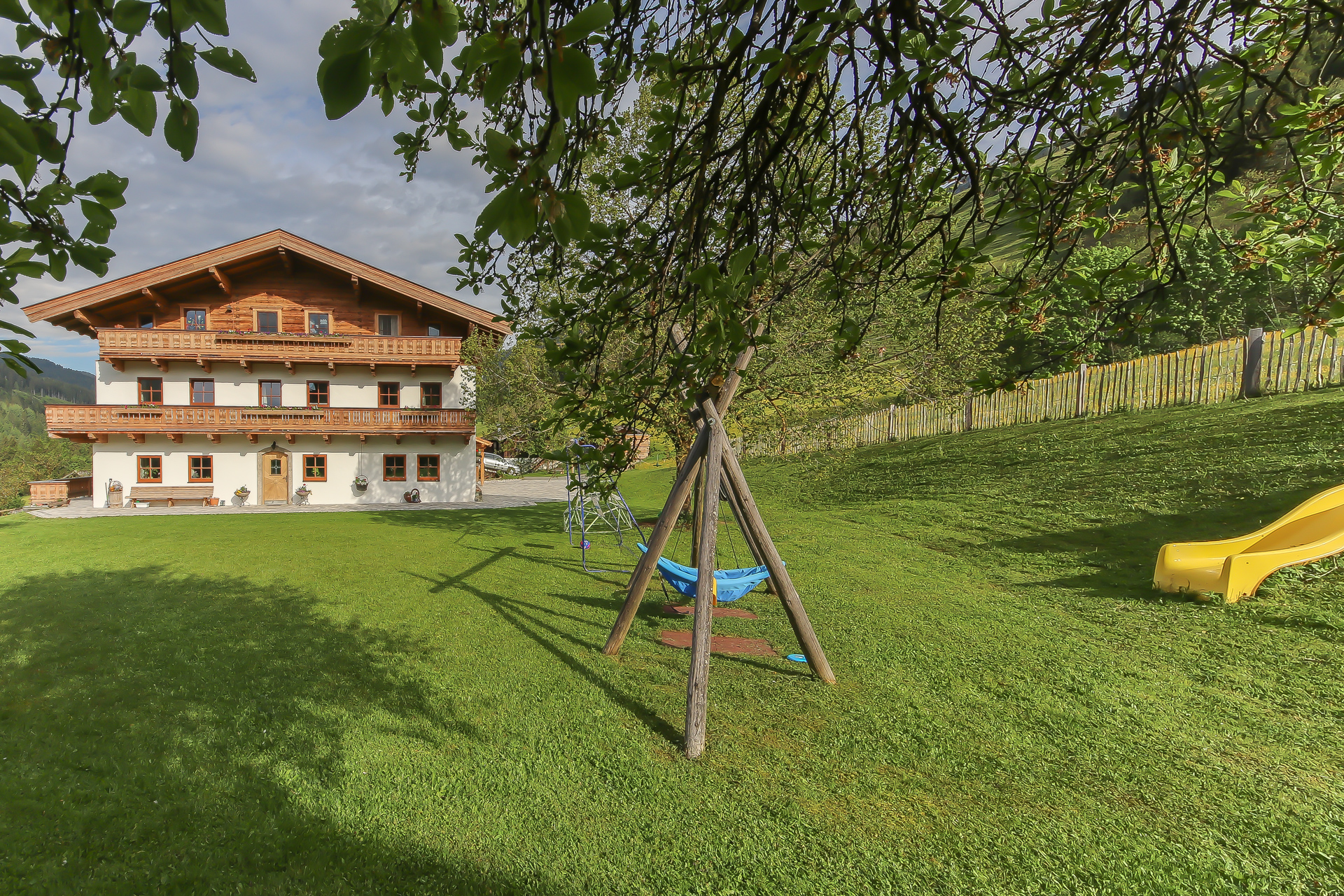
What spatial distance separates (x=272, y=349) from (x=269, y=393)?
1.95 m

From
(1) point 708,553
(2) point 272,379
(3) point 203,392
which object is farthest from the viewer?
(2) point 272,379

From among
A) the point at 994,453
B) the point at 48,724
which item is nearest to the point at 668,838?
the point at 48,724

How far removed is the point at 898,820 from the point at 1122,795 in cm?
141

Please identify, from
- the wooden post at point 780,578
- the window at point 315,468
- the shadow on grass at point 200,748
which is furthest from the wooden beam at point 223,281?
the wooden post at point 780,578

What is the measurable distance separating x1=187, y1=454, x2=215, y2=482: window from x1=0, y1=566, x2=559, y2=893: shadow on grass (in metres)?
16.0

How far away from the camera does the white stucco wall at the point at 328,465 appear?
812 inches

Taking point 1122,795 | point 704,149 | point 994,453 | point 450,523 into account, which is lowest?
point 450,523

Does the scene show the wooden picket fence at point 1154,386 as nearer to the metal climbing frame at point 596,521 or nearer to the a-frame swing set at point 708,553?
the metal climbing frame at point 596,521

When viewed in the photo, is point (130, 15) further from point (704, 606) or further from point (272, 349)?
point (272, 349)

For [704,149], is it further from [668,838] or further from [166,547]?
[166,547]

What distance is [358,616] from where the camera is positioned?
7.44 meters

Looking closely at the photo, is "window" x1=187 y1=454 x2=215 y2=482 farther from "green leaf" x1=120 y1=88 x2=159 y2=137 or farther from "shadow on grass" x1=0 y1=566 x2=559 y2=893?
"green leaf" x1=120 y1=88 x2=159 y2=137

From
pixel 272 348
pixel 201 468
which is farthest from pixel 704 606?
pixel 201 468

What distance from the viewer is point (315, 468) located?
72.1 ft
